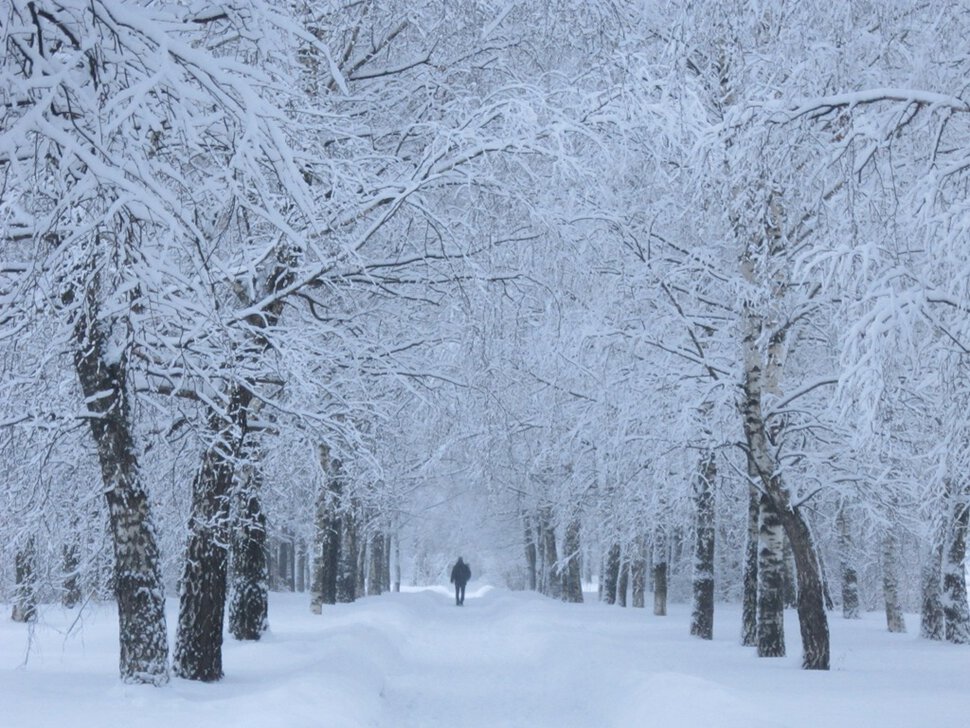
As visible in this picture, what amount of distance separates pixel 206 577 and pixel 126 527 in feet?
6.41

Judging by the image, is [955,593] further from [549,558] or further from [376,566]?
[376,566]

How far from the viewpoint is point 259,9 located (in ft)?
17.2

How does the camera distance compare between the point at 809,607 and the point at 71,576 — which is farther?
the point at 809,607

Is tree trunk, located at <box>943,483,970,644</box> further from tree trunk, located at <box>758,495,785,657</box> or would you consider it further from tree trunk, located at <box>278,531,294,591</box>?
tree trunk, located at <box>278,531,294,591</box>

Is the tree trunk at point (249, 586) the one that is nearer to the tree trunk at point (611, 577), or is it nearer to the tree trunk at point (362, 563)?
the tree trunk at point (611, 577)

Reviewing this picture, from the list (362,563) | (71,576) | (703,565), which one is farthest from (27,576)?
Answer: (362,563)

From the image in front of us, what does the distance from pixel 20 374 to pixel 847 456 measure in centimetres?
1172

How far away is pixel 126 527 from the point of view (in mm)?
9117

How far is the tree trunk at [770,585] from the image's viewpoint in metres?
15.2

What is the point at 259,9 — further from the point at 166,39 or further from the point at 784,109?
the point at 784,109

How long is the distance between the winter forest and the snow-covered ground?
0.80 metres

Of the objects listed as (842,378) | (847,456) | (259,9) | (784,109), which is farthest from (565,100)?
(847,456)

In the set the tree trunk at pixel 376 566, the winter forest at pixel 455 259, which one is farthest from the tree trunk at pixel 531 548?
the winter forest at pixel 455 259

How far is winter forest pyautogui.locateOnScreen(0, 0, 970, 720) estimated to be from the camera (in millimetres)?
5684
